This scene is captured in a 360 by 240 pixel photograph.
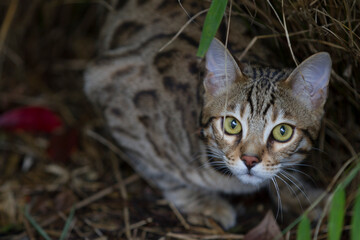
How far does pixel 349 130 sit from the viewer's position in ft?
8.70

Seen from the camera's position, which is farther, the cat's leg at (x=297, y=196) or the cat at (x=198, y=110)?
the cat's leg at (x=297, y=196)

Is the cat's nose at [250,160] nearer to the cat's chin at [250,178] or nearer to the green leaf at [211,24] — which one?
the cat's chin at [250,178]

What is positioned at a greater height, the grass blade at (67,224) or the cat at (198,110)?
the cat at (198,110)

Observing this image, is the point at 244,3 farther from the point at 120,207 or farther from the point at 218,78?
the point at 120,207

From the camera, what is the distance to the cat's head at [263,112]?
6.95 ft

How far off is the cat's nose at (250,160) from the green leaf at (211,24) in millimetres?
472

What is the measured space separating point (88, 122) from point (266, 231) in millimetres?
1706

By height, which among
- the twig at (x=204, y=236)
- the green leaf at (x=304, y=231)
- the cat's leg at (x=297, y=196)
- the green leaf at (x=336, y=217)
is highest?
the green leaf at (x=336, y=217)

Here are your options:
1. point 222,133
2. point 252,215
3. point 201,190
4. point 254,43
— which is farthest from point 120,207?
point 254,43

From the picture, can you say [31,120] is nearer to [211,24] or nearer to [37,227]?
[37,227]

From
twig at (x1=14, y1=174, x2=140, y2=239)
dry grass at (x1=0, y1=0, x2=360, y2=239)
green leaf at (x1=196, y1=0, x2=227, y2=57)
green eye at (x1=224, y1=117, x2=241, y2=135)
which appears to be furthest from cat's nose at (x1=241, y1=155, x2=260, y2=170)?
twig at (x1=14, y1=174, x2=140, y2=239)

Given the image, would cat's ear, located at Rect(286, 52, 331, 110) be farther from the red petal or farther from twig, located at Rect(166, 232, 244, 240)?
the red petal

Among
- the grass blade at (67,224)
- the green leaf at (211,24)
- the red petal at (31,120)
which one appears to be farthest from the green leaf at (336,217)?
the red petal at (31,120)

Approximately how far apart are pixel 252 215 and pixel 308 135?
868mm
